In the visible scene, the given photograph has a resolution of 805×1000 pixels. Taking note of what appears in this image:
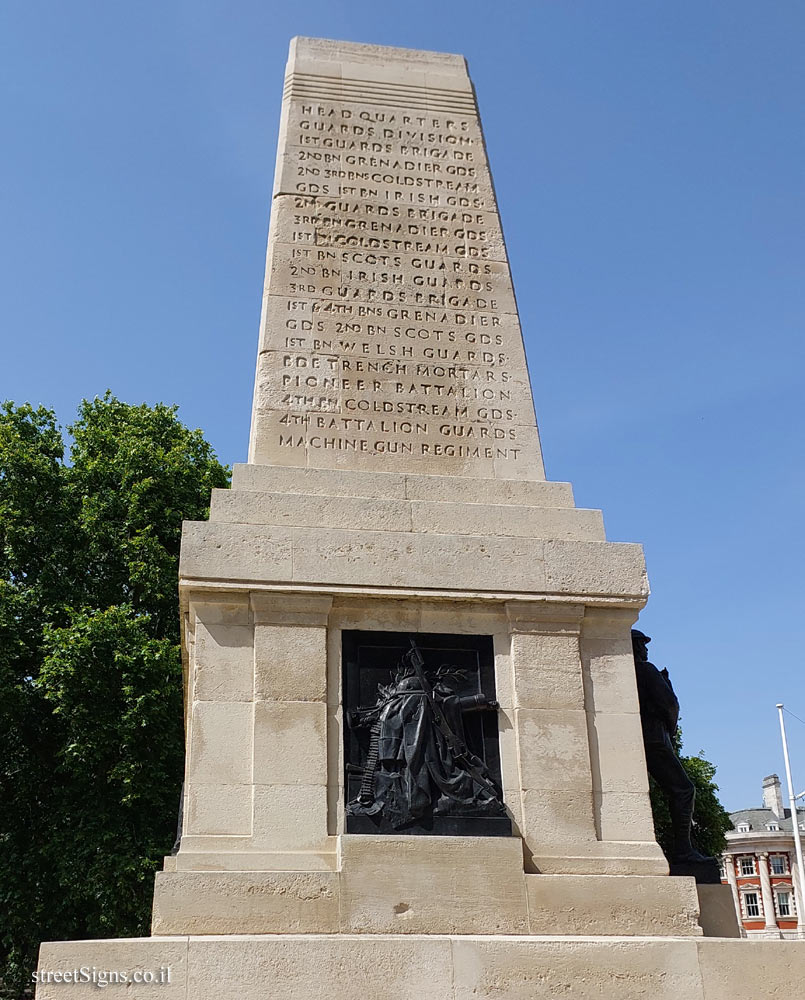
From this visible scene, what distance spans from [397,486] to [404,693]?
6.50ft

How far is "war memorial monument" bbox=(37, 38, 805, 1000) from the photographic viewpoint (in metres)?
7.44

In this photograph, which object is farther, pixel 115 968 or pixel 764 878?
pixel 764 878

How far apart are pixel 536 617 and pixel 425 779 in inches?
67.6

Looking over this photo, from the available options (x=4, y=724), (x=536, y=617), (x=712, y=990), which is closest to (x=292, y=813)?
(x=536, y=617)

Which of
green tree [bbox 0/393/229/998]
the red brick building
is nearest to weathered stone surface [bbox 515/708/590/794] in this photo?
green tree [bbox 0/393/229/998]

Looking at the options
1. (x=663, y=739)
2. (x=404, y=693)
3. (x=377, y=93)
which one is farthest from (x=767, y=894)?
(x=404, y=693)

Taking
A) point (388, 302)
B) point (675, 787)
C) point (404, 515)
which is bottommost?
point (675, 787)

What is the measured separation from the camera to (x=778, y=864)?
8138 centimetres

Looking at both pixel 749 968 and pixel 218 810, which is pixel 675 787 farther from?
pixel 218 810

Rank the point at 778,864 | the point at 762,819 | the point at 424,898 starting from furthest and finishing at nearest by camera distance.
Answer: the point at 762,819
the point at 778,864
the point at 424,898

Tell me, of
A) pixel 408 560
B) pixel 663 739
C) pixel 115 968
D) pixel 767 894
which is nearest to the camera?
pixel 115 968

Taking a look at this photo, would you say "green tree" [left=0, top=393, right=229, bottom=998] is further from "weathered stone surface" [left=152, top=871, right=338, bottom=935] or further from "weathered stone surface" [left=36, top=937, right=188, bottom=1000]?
"weathered stone surface" [left=36, top=937, right=188, bottom=1000]

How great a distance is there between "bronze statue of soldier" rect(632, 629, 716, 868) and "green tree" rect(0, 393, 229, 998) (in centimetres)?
1107

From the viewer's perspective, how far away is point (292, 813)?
27.0ft
